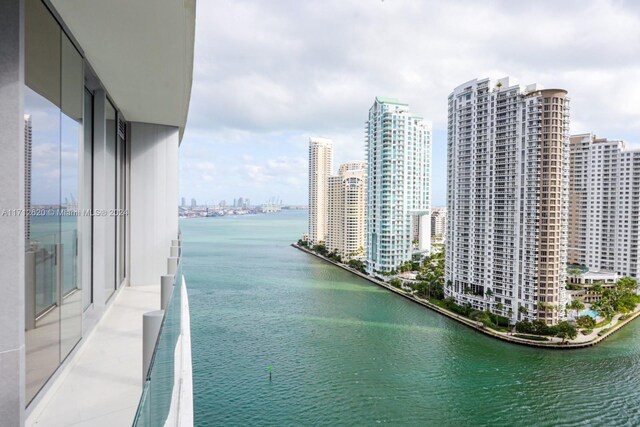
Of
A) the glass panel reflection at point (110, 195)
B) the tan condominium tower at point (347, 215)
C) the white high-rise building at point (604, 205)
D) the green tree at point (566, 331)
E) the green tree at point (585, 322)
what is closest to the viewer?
the glass panel reflection at point (110, 195)

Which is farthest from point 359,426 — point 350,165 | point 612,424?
point 350,165

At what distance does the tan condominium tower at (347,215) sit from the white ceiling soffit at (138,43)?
75.6ft

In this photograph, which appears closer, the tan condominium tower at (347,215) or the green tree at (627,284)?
the green tree at (627,284)

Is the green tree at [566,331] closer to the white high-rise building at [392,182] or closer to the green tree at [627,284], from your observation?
the green tree at [627,284]

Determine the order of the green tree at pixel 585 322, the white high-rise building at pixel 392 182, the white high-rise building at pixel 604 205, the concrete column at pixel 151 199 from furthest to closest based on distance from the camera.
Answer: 1. the white high-rise building at pixel 392 182
2. the white high-rise building at pixel 604 205
3. the green tree at pixel 585 322
4. the concrete column at pixel 151 199

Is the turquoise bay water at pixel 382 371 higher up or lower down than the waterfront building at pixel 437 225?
lower down

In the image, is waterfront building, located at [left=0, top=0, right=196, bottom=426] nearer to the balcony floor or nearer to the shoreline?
the balcony floor

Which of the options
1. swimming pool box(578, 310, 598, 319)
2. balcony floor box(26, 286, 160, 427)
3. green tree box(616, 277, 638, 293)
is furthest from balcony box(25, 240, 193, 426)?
green tree box(616, 277, 638, 293)

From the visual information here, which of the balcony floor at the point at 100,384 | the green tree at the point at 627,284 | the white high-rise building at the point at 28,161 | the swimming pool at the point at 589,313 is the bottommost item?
the swimming pool at the point at 589,313

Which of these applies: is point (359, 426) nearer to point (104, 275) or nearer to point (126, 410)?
point (104, 275)

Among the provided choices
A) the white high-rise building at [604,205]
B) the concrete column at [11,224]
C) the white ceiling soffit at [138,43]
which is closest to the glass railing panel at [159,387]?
the concrete column at [11,224]

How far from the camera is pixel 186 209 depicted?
7056 centimetres

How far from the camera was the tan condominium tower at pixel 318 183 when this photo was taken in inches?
1246

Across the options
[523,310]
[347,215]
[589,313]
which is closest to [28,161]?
[523,310]
